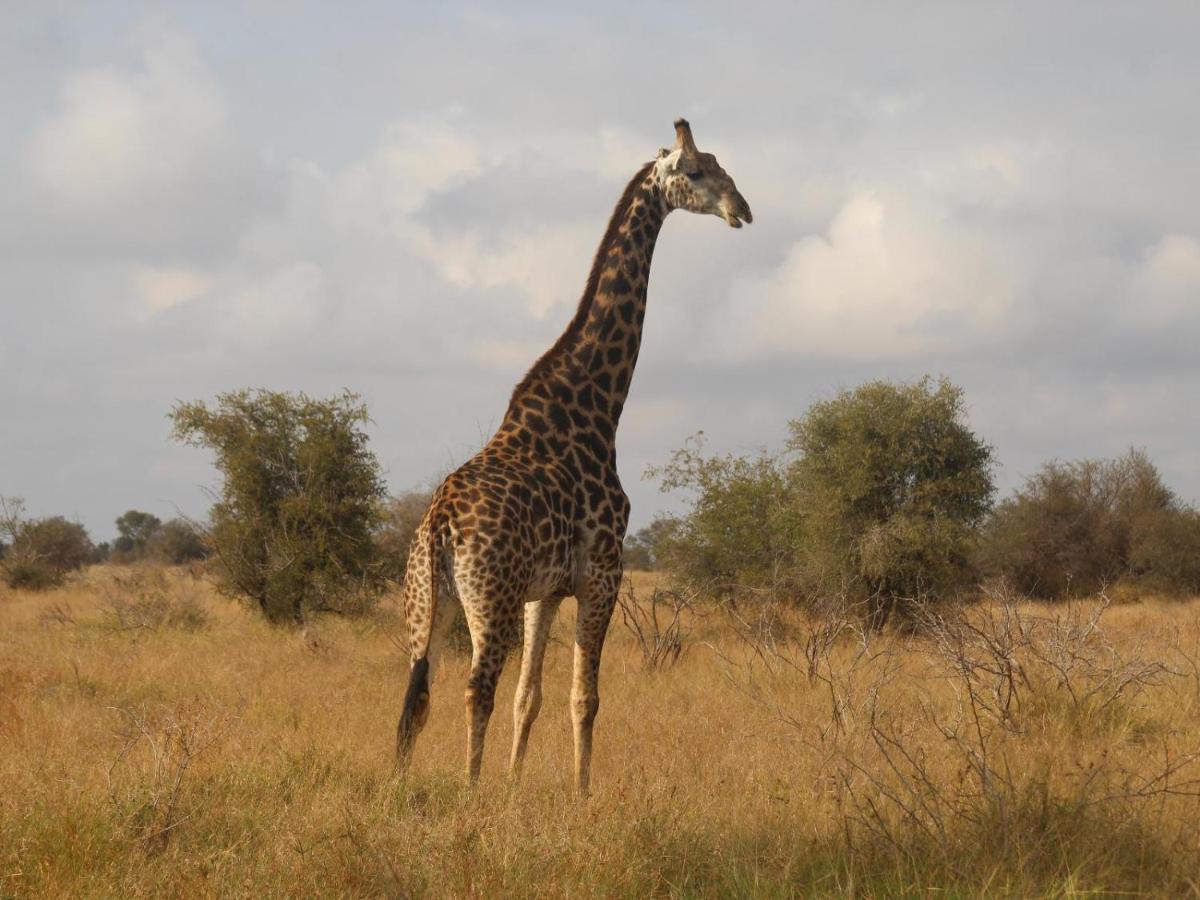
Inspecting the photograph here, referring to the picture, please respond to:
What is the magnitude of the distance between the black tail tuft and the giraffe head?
356cm

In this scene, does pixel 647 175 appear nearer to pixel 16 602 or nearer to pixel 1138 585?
pixel 16 602

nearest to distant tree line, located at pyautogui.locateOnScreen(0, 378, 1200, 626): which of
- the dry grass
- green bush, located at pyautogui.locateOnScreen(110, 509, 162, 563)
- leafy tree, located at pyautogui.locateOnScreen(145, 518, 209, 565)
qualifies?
the dry grass

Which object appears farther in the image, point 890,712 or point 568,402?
point 890,712

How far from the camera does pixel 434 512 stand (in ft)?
20.3

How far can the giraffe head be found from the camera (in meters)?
7.71

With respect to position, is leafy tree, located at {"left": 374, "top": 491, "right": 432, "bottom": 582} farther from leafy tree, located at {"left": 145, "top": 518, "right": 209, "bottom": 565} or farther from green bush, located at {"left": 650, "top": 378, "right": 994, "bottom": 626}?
leafy tree, located at {"left": 145, "top": 518, "right": 209, "bottom": 565}

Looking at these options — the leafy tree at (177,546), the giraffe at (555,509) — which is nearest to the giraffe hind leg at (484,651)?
the giraffe at (555,509)

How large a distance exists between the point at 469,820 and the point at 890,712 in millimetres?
4363

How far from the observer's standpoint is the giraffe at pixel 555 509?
6.05 meters

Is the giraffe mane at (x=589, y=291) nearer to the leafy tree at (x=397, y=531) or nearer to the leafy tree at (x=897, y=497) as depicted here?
the leafy tree at (x=397, y=531)

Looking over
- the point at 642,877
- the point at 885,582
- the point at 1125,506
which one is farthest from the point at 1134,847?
the point at 1125,506

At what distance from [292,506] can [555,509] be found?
11.2 m

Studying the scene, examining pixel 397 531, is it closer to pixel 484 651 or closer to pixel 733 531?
pixel 733 531

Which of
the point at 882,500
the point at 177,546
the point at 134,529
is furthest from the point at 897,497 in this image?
the point at 134,529
